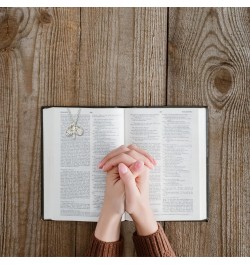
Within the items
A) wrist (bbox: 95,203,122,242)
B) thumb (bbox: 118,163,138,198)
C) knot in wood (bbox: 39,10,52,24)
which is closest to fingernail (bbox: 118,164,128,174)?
thumb (bbox: 118,163,138,198)

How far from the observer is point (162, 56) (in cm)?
101

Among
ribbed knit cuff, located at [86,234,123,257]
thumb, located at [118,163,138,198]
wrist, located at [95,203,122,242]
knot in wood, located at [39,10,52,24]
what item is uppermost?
knot in wood, located at [39,10,52,24]

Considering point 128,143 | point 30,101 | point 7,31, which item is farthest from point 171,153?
point 7,31

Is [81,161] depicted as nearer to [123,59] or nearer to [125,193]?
[125,193]

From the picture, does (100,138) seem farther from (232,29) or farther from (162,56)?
(232,29)

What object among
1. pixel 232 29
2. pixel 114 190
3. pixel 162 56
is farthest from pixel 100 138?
pixel 232 29

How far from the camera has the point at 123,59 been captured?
1.01 meters

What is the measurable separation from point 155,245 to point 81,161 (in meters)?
0.28

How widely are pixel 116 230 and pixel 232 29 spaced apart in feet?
1.91

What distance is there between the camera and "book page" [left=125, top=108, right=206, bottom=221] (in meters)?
1.00

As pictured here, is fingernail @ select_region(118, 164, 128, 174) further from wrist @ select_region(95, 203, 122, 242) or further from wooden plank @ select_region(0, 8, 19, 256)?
wooden plank @ select_region(0, 8, 19, 256)

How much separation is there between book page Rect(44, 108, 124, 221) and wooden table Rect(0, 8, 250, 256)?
1.2 inches

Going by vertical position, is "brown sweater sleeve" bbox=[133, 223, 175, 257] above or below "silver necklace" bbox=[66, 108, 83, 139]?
below

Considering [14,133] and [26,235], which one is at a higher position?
[14,133]
